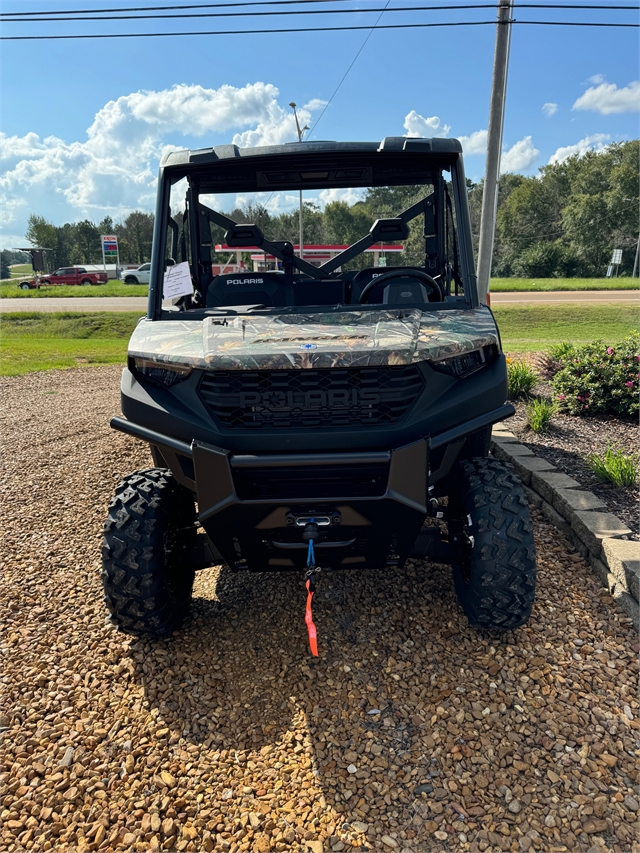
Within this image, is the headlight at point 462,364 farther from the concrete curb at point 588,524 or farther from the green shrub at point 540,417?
the green shrub at point 540,417

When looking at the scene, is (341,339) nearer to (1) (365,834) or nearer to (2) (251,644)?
(2) (251,644)

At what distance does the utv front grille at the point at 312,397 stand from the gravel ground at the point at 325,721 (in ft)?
3.59

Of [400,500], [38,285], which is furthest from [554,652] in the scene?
[38,285]

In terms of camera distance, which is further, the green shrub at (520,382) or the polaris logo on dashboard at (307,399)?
the green shrub at (520,382)

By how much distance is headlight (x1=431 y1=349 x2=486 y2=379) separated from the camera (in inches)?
92.3

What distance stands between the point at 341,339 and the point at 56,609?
2103 mm

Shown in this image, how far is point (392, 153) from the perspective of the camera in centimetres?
281

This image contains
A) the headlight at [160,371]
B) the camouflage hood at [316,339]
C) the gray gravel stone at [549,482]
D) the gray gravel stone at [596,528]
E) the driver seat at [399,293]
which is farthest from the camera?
the gray gravel stone at [549,482]

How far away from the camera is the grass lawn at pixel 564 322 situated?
11768mm

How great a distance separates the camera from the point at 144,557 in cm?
249

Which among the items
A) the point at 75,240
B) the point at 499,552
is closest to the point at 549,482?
the point at 499,552

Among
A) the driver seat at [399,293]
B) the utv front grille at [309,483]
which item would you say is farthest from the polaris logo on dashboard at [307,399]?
the driver seat at [399,293]

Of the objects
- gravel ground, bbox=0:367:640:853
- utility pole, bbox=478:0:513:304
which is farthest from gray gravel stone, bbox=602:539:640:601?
utility pole, bbox=478:0:513:304

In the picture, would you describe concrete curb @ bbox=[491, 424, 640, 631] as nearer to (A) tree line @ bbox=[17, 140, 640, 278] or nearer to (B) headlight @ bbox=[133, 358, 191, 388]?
(B) headlight @ bbox=[133, 358, 191, 388]
